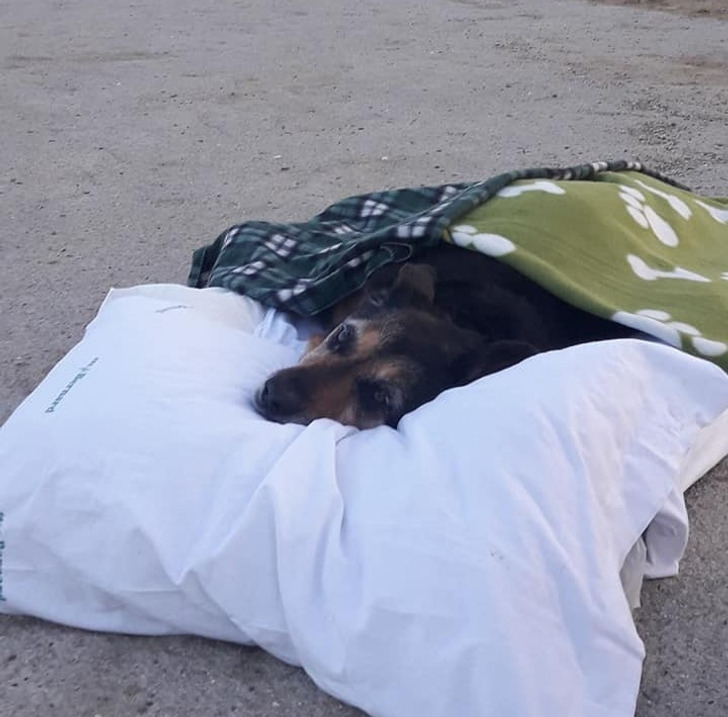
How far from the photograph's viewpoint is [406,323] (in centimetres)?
297

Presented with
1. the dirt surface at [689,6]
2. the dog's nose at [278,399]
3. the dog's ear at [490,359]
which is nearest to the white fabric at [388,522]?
the dog's nose at [278,399]

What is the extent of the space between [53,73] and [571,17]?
14.6ft

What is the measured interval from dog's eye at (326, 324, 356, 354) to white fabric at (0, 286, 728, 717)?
0.40 meters

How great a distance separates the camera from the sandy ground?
229 cm

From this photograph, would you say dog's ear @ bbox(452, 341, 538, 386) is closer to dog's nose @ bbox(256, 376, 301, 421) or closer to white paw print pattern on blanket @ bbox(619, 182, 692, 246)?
dog's nose @ bbox(256, 376, 301, 421)

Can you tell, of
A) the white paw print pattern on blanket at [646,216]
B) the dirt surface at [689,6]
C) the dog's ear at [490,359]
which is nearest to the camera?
the dog's ear at [490,359]

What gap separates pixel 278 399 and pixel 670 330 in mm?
1101

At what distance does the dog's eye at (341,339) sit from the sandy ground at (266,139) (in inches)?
36.7

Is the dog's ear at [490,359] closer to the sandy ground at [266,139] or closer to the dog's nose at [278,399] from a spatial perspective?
the dog's nose at [278,399]

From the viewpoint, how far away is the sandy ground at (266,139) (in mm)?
2289

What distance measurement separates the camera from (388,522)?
2.14 meters

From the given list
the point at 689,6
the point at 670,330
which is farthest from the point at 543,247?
the point at 689,6

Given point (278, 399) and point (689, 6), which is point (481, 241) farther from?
point (689, 6)

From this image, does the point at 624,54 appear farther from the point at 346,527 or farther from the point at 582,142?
the point at 346,527
